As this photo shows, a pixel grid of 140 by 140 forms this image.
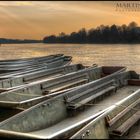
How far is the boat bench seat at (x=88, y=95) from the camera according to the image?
378 inches

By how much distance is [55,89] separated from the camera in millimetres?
11586

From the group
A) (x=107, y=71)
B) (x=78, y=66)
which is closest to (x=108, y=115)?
(x=107, y=71)

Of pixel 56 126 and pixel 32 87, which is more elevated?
pixel 32 87

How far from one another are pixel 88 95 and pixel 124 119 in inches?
83.4

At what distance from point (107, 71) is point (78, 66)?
1847 mm

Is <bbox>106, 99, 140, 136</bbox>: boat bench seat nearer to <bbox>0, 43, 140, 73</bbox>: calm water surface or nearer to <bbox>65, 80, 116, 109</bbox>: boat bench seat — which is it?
<bbox>65, 80, 116, 109</bbox>: boat bench seat

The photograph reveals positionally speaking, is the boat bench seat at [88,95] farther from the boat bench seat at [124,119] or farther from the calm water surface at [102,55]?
the calm water surface at [102,55]

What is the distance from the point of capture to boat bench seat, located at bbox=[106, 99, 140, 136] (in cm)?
765

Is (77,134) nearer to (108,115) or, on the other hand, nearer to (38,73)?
(108,115)

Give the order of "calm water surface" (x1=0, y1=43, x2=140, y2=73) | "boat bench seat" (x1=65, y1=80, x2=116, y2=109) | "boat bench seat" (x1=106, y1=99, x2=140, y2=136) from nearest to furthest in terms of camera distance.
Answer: "boat bench seat" (x1=106, y1=99, x2=140, y2=136) < "boat bench seat" (x1=65, y1=80, x2=116, y2=109) < "calm water surface" (x1=0, y1=43, x2=140, y2=73)

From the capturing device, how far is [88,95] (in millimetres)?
10648

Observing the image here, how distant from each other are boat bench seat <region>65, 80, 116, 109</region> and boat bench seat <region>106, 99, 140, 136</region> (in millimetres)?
1444

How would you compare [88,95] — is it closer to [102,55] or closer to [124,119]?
[124,119]

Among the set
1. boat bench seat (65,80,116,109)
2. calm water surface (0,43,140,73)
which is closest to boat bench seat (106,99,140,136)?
boat bench seat (65,80,116,109)
